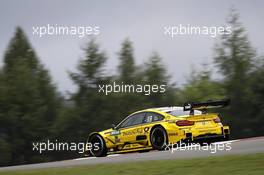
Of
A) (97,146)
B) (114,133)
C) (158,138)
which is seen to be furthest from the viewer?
(97,146)

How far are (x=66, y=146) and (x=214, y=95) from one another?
27.2ft

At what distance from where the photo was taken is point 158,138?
46.5ft

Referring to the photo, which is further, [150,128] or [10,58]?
[10,58]

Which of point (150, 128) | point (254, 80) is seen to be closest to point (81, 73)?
point (254, 80)

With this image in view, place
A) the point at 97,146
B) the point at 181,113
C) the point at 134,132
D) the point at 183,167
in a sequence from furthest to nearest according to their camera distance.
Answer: the point at 97,146 < the point at 134,132 < the point at 181,113 < the point at 183,167

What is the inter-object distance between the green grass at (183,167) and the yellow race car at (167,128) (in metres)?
2.03

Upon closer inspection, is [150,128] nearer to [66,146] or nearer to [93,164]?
[93,164]

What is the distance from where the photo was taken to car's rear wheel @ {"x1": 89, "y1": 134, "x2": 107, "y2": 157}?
15375mm

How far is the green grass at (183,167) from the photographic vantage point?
10.0 metres

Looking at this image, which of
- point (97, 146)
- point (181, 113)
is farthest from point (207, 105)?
point (97, 146)

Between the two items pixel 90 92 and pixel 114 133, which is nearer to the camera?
pixel 114 133

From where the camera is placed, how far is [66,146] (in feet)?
99.0

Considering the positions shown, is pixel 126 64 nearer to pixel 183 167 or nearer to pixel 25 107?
pixel 25 107

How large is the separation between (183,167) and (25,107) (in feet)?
89.2
